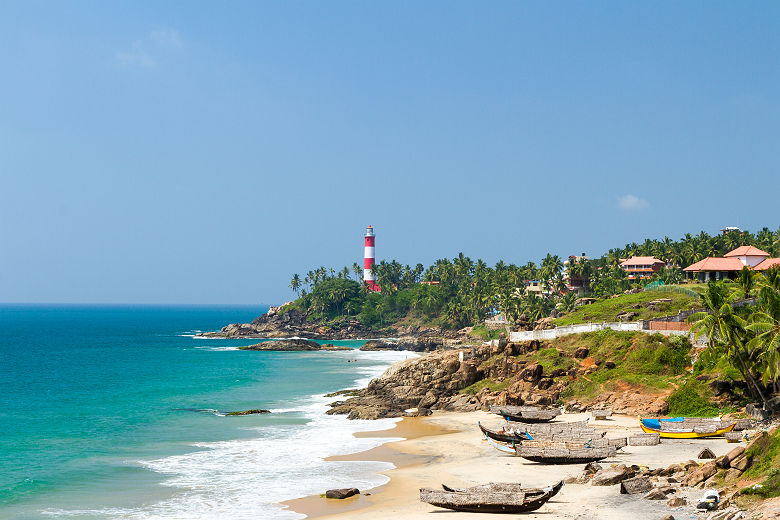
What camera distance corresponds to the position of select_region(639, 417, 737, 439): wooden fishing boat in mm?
38531

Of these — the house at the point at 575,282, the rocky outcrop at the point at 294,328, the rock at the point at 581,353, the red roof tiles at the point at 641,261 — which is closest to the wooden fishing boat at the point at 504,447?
the rock at the point at 581,353

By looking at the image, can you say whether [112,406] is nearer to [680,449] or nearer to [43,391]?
[43,391]

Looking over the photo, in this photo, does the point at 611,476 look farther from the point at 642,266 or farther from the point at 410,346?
the point at 642,266

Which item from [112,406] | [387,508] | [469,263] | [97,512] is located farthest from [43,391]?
[469,263]

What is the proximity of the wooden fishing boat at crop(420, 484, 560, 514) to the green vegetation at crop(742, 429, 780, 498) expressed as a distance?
23.9ft

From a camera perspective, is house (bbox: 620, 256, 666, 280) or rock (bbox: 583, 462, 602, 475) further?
house (bbox: 620, 256, 666, 280)

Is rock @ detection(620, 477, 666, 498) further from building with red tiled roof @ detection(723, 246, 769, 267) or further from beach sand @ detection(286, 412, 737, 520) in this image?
building with red tiled roof @ detection(723, 246, 769, 267)

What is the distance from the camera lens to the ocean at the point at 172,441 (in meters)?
33.2

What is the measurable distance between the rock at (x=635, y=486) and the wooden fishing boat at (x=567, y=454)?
6712 mm

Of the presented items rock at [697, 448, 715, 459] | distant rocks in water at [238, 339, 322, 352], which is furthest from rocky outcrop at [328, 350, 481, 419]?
distant rocks in water at [238, 339, 322, 352]

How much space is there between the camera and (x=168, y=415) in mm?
58312

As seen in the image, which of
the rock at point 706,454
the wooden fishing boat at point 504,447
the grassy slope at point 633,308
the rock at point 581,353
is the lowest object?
the wooden fishing boat at point 504,447

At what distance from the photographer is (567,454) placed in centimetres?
3519

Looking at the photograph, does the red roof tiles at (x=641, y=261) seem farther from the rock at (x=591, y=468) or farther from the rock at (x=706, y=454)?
the rock at (x=591, y=468)
